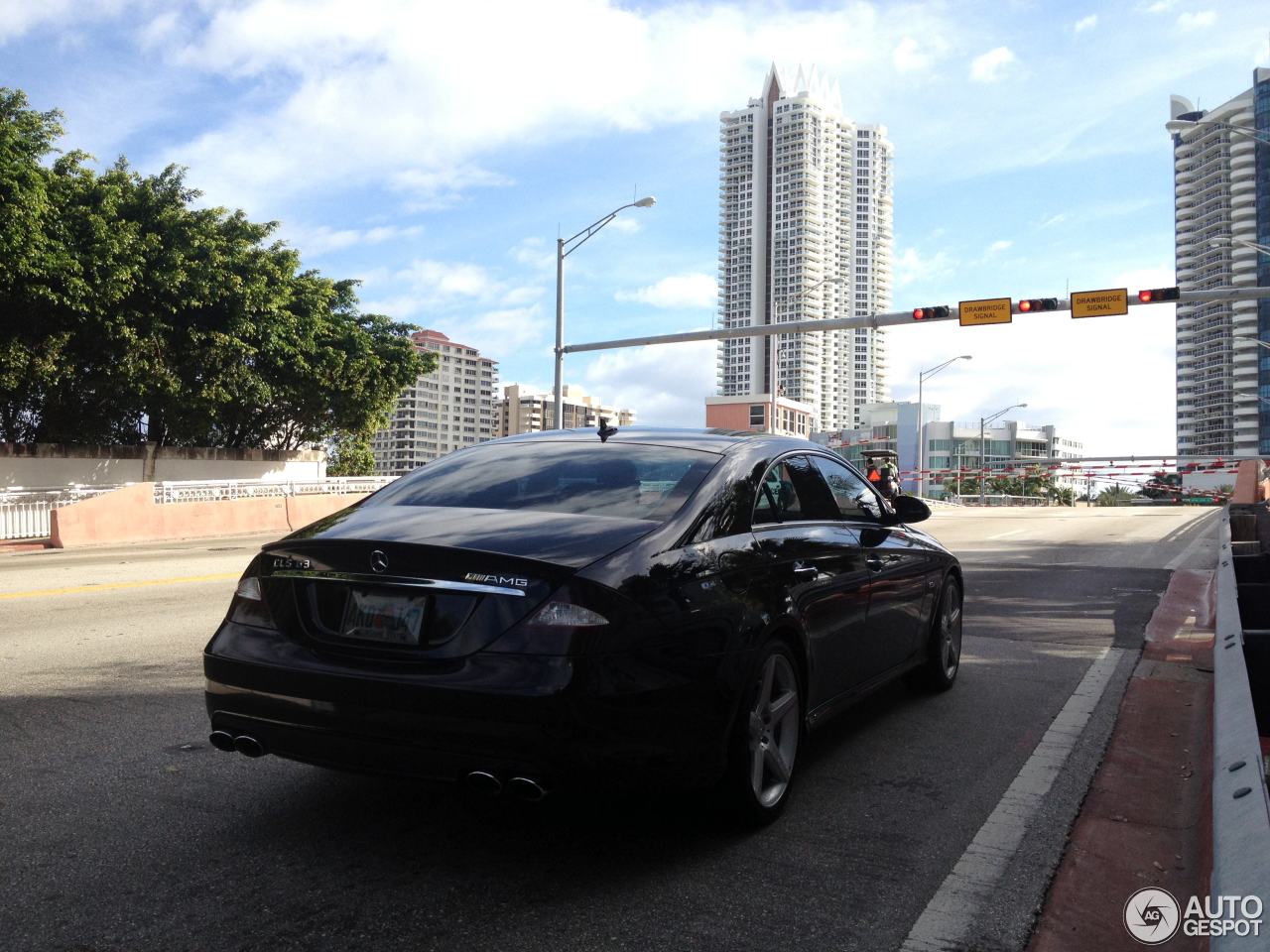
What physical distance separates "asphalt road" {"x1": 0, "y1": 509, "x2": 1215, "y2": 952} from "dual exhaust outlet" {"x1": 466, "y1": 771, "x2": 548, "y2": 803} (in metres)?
0.33

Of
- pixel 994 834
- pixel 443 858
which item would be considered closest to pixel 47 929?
pixel 443 858

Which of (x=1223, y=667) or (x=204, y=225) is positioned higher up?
(x=204, y=225)

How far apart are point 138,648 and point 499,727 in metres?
5.15

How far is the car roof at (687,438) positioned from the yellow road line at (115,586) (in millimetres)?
7926

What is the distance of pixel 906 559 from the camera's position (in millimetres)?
5547

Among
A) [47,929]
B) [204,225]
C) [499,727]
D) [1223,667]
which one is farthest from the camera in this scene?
[204,225]

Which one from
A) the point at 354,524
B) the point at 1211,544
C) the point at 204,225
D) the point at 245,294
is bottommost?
the point at 1211,544

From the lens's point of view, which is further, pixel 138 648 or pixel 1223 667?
pixel 138 648

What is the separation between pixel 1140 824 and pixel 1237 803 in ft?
5.04

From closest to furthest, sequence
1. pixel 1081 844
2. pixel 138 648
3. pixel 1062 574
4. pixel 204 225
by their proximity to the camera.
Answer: pixel 1081 844 < pixel 138 648 < pixel 1062 574 < pixel 204 225

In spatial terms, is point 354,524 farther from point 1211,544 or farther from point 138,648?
point 1211,544

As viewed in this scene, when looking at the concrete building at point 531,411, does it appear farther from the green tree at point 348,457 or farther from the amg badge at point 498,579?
the amg badge at point 498,579

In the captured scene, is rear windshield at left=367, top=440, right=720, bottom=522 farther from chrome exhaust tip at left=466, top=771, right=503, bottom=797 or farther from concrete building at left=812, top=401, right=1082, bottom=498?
concrete building at left=812, top=401, right=1082, bottom=498

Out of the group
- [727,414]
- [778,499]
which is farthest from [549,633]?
[727,414]
